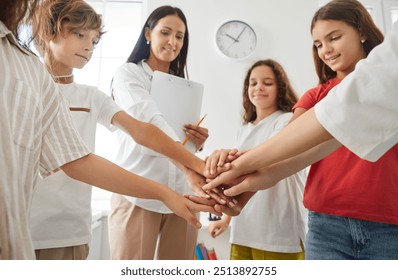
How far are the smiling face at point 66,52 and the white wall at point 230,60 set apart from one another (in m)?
0.41

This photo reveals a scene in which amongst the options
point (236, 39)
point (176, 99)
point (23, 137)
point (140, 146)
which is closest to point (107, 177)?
point (23, 137)

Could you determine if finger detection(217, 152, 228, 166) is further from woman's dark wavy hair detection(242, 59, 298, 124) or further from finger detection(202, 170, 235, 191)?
woman's dark wavy hair detection(242, 59, 298, 124)

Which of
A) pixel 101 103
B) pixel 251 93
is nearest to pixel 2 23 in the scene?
pixel 101 103

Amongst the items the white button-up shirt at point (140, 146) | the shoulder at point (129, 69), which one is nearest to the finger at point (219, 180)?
the white button-up shirt at point (140, 146)

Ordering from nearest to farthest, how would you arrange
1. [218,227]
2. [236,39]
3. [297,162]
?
[297,162] → [218,227] → [236,39]

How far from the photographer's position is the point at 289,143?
467 millimetres

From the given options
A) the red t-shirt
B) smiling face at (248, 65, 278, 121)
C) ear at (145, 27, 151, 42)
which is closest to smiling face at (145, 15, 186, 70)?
ear at (145, 27, 151, 42)

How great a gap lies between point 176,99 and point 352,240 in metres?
0.50

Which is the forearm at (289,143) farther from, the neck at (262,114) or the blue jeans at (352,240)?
the neck at (262,114)

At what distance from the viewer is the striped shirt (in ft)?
1.10

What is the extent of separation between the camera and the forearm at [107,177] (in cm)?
46

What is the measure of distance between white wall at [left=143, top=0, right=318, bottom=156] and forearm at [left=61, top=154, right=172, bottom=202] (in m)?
0.49

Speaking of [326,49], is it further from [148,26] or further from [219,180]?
[148,26]

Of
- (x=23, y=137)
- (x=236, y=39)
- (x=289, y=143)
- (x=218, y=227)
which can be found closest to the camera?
(x=23, y=137)
